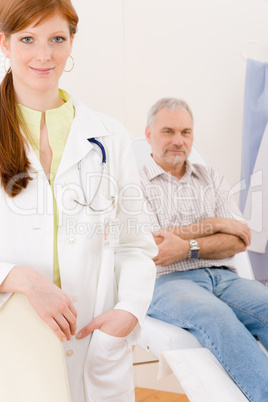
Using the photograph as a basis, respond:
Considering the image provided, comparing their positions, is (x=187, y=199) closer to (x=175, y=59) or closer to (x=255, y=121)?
(x=255, y=121)

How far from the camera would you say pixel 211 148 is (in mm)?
3207

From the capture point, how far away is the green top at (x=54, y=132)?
117 cm

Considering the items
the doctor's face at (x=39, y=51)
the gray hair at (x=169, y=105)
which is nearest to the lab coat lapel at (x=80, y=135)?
Result: the doctor's face at (x=39, y=51)

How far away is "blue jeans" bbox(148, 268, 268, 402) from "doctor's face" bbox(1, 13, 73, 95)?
2.98ft

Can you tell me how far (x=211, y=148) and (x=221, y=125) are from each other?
0.53 ft

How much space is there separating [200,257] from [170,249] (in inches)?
6.0

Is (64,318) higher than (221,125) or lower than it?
lower

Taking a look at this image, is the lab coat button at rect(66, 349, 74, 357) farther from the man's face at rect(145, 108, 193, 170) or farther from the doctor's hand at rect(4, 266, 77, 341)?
the man's face at rect(145, 108, 193, 170)

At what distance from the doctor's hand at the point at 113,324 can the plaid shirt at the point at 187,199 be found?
782mm

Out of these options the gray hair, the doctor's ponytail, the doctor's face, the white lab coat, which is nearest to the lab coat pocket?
the white lab coat

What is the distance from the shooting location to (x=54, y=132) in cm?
121

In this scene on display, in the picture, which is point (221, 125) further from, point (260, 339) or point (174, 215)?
point (260, 339)

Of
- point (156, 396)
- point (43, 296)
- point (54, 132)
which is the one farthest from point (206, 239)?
point (43, 296)

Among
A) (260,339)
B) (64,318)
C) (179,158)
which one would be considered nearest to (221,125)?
(179,158)
